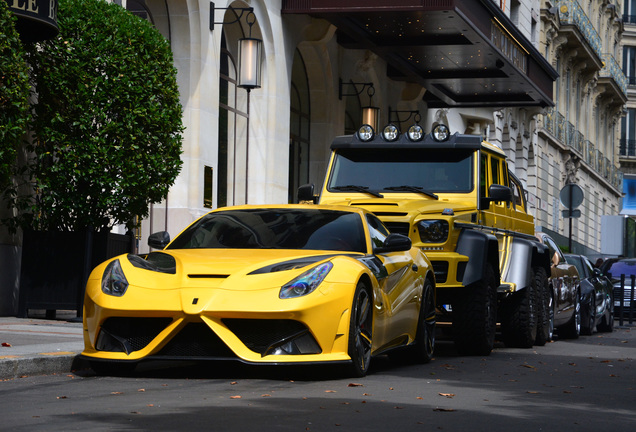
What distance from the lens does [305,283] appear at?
27.7 feet

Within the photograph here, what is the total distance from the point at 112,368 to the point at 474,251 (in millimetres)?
4492

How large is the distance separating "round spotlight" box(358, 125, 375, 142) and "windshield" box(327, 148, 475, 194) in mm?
136

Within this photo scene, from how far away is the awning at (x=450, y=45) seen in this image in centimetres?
2177

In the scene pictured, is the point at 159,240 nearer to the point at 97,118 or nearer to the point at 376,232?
the point at 376,232

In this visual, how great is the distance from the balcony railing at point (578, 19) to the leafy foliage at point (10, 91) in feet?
127

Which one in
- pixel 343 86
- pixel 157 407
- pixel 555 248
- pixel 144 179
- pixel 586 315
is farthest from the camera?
pixel 343 86

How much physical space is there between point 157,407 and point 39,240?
7.53 metres

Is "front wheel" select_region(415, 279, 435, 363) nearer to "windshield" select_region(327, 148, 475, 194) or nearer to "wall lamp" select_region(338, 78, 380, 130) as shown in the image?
"windshield" select_region(327, 148, 475, 194)

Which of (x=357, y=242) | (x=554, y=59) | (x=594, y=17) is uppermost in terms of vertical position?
(x=594, y=17)

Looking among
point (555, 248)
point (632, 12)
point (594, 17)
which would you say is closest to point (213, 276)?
point (555, 248)

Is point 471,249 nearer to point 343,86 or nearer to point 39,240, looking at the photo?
point 39,240

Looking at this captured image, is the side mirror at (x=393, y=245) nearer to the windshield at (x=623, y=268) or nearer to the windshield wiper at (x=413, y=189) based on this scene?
the windshield wiper at (x=413, y=189)

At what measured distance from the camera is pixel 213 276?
8.55 meters

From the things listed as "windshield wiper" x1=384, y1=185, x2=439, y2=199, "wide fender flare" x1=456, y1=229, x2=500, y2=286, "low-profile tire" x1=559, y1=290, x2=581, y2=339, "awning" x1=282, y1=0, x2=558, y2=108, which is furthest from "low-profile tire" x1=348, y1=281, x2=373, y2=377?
"awning" x1=282, y1=0, x2=558, y2=108
